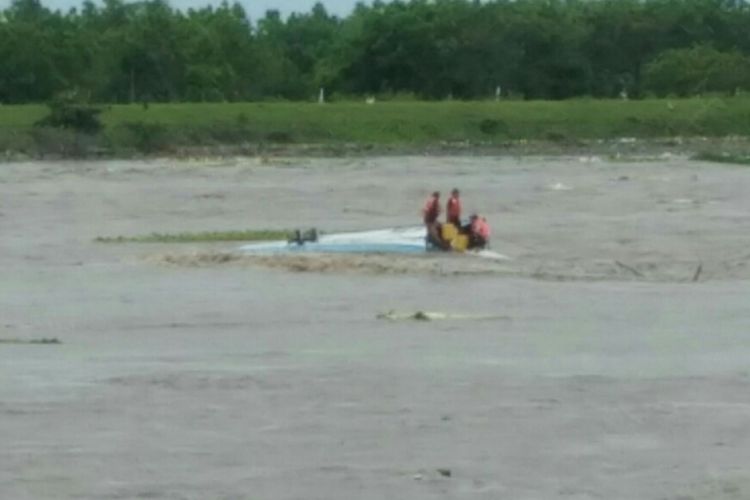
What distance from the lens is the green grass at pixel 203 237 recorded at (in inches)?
1219

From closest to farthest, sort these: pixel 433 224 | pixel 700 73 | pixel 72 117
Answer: pixel 433 224 < pixel 72 117 < pixel 700 73

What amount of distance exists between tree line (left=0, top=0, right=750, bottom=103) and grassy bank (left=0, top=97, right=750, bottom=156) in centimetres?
779

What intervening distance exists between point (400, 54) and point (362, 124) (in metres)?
15.6

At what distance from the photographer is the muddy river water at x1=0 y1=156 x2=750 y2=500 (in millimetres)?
11289

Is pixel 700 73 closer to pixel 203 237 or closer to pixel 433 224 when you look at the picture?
pixel 203 237

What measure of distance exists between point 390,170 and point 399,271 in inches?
1028

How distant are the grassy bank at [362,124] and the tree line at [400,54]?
25.6 ft

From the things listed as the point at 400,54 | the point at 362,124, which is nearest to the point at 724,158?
the point at 362,124

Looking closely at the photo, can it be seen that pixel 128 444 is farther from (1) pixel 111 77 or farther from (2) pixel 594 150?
(1) pixel 111 77

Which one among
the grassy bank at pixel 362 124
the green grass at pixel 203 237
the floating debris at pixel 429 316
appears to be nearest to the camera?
the floating debris at pixel 429 316

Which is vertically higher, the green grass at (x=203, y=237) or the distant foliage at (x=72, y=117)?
the green grass at (x=203, y=237)

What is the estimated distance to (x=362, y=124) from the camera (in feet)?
210

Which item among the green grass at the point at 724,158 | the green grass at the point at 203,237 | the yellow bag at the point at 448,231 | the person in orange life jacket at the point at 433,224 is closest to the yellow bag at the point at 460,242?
the yellow bag at the point at 448,231

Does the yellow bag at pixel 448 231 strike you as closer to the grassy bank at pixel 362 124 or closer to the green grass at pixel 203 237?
the green grass at pixel 203 237
